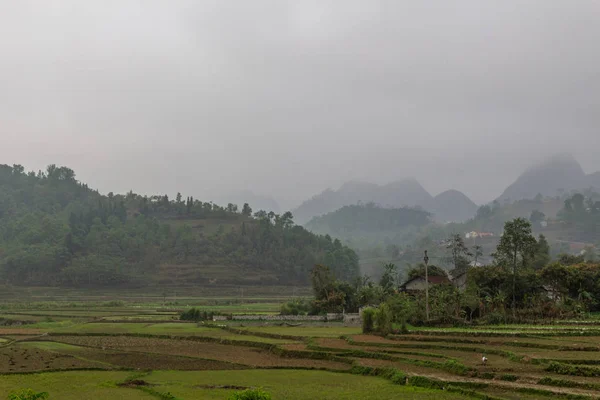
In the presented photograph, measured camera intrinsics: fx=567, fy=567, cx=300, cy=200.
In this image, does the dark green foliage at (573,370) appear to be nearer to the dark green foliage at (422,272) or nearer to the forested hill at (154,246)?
the dark green foliage at (422,272)

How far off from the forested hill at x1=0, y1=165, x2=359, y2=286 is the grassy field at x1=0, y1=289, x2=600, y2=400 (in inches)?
2889

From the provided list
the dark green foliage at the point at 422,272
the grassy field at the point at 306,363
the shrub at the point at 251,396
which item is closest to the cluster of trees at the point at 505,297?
the grassy field at the point at 306,363

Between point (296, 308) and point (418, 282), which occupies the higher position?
point (418, 282)

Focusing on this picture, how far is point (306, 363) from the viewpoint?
100 feet

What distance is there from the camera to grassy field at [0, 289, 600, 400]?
72.7 feet

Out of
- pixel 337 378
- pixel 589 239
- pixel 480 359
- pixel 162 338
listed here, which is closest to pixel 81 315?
pixel 162 338

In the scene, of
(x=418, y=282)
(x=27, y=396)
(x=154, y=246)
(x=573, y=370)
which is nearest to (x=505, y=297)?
(x=418, y=282)

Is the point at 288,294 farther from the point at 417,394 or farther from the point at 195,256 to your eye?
the point at 417,394

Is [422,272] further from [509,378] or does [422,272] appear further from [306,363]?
[509,378]

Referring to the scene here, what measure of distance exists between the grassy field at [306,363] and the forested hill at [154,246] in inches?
2889

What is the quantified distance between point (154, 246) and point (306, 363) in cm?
11286

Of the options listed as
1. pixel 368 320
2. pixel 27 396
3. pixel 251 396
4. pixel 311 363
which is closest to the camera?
pixel 251 396

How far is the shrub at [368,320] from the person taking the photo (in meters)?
40.4

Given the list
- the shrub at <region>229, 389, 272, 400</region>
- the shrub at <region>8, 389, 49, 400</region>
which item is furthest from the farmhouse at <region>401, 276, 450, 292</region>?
the shrub at <region>8, 389, 49, 400</region>
